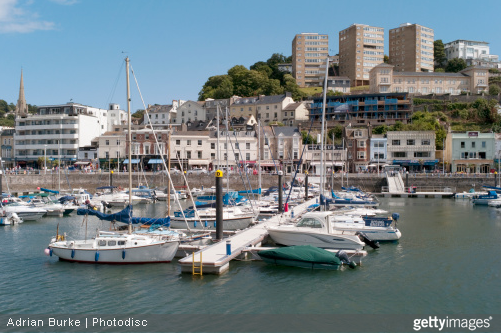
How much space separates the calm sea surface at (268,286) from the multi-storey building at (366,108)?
253 feet

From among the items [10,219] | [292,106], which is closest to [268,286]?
[10,219]

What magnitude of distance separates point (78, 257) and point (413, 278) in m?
17.7

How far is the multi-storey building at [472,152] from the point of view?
267 feet

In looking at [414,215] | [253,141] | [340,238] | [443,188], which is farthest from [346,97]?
[340,238]

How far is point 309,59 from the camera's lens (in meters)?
152

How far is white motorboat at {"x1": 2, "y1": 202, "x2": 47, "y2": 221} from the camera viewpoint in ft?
141

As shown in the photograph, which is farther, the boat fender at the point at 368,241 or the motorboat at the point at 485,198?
the motorboat at the point at 485,198

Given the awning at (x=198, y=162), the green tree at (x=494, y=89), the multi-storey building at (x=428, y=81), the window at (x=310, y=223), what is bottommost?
the window at (x=310, y=223)

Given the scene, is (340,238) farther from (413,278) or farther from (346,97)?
(346,97)

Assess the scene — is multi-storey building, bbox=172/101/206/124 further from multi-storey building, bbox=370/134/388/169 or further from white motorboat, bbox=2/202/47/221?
white motorboat, bbox=2/202/47/221

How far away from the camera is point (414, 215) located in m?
47.7

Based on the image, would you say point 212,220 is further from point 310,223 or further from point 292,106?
point 292,106

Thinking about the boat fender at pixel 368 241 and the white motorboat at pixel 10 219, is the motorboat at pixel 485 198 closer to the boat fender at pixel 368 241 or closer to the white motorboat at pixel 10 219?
the boat fender at pixel 368 241

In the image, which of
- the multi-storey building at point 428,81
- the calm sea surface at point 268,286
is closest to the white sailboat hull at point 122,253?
the calm sea surface at point 268,286
